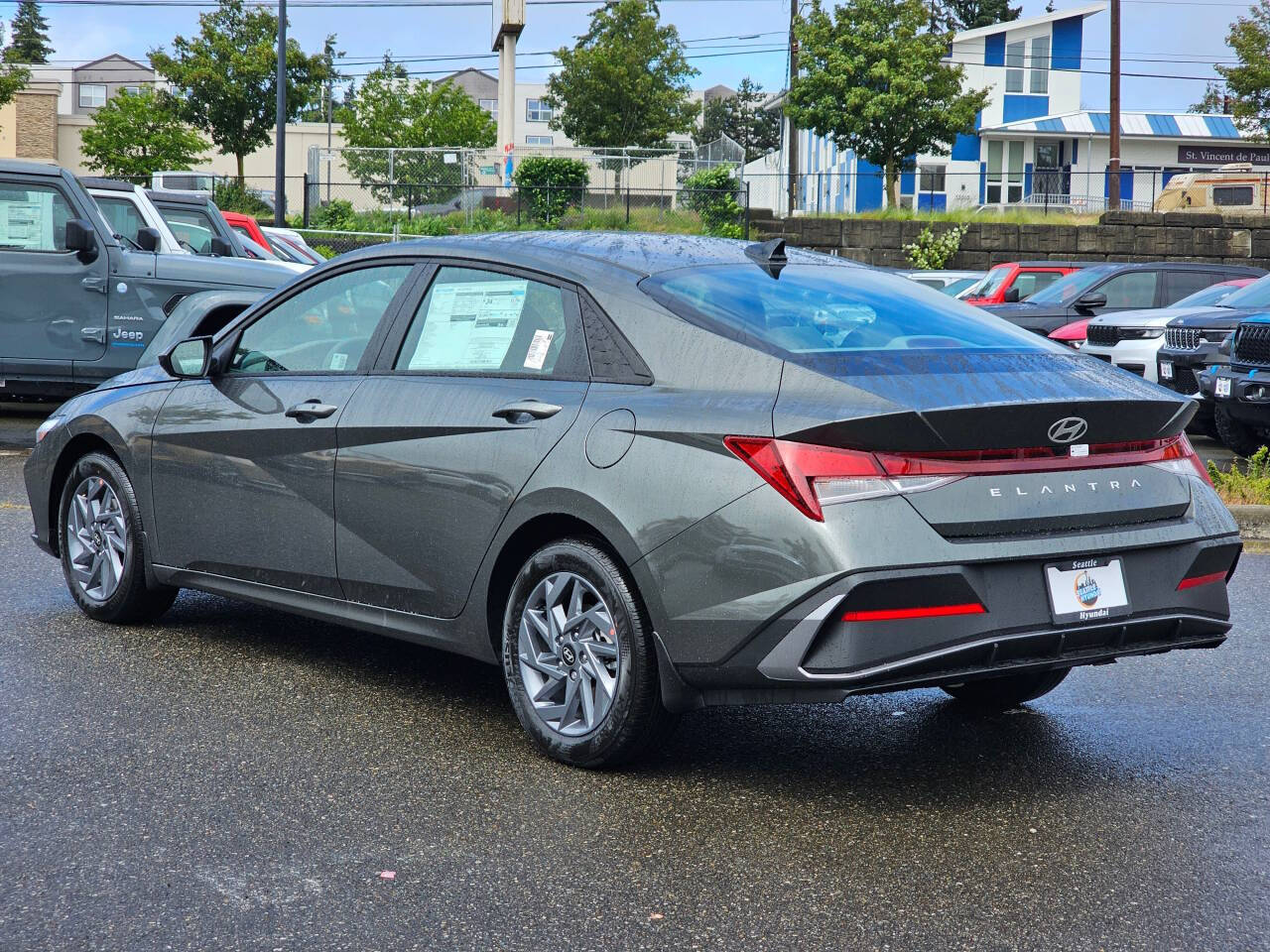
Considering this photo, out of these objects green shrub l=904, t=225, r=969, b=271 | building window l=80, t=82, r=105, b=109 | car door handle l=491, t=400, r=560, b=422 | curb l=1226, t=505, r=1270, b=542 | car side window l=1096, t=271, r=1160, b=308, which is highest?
building window l=80, t=82, r=105, b=109

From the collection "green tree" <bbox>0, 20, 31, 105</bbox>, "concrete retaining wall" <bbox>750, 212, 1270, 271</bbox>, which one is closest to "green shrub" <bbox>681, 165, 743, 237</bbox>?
"concrete retaining wall" <bbox>750, 212, 1270, 271</bbox>

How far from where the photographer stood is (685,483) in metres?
4.05

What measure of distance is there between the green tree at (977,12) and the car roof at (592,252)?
294 ft

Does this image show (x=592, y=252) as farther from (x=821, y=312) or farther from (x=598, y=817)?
(x=598, y=817)

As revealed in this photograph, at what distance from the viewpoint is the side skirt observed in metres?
4.81

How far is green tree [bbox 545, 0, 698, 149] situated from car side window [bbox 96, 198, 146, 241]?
44.0 metres

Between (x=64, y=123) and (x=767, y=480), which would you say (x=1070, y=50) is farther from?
(x=767, y=480)

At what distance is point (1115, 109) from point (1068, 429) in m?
35.7

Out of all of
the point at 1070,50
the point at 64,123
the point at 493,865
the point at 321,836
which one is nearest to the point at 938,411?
the point at 493,865

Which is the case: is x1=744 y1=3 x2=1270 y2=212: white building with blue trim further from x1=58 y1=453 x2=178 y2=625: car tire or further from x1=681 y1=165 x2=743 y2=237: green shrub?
x1=58 y1=453 x2=178 y2=625: car tire

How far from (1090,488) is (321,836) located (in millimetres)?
2219

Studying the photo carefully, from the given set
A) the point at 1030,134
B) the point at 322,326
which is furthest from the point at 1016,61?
the point at 322,326

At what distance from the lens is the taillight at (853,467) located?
3.83 metres

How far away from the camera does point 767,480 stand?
3889mm
